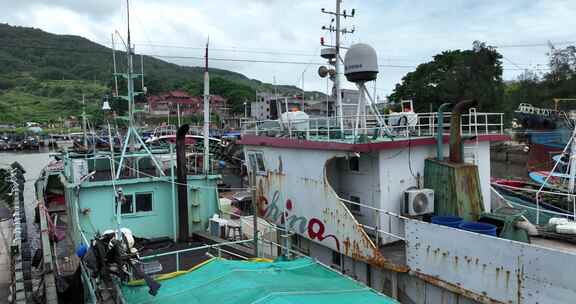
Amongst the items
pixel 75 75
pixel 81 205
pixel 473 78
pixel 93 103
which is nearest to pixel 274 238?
pixel 81 205

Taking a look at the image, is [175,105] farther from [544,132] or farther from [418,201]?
[418,201]

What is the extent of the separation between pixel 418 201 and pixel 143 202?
318 inches

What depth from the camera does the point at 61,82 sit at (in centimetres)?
16288

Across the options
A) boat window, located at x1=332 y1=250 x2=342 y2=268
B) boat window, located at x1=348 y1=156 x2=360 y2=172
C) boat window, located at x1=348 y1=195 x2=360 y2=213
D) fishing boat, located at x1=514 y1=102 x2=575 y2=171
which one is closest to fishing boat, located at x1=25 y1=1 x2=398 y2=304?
boat window, located at x1=332 y1=250 x2=342 y2=268

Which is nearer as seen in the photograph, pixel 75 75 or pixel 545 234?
pixel 545 234

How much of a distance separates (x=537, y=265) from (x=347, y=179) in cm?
592

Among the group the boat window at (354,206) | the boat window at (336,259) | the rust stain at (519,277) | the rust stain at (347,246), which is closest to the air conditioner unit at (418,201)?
the boat window at (354,206)

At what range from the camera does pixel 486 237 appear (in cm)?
804

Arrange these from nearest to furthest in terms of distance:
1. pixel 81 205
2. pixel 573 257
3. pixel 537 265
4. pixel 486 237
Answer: pixel 573 257, pixel 537 265, pixel 486 237, pixel 81 205

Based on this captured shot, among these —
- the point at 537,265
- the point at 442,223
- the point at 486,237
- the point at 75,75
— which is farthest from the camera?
the point at 75,75

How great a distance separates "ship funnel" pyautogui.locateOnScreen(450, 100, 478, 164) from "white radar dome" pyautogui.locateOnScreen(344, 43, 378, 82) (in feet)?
8.58

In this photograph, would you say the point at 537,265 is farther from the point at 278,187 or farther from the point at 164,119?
the point at 164,119

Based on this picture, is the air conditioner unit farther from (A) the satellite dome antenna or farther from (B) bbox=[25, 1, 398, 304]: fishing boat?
(B) bbox=[25, 1, 398, 304]: fishing boat

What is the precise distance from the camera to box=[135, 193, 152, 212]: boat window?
12977 millimetres
